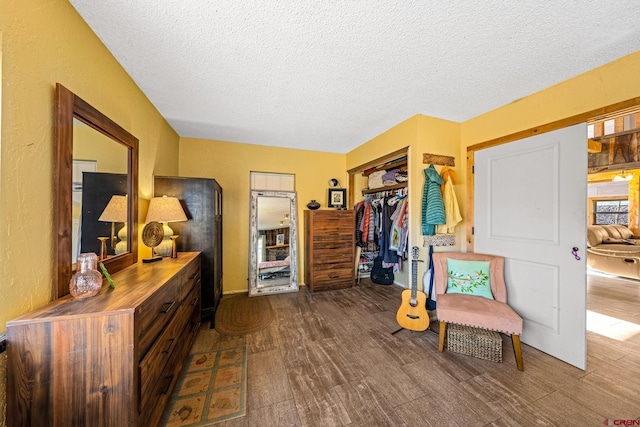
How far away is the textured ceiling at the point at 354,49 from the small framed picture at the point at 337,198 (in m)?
1.72

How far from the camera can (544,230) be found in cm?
194

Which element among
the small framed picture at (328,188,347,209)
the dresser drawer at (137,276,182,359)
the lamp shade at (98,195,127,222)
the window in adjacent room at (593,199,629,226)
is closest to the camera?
the dresser drawer at (137,276,182,359)

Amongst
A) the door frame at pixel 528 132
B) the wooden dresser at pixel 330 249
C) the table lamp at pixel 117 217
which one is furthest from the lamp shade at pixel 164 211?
the door frame at pixel 528 132

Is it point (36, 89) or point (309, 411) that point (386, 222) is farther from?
point (36, 89)

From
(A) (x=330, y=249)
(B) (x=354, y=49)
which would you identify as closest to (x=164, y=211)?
(B) (x=354, y=49)

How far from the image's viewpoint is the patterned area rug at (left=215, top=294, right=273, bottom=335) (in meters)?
2.33

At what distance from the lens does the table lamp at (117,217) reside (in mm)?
1480

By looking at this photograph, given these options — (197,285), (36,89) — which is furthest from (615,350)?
(36,89)

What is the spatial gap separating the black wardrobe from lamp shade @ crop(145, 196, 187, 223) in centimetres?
32

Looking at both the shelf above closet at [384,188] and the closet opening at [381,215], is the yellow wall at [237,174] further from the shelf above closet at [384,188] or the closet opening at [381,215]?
the shelf above closet at [384,188]

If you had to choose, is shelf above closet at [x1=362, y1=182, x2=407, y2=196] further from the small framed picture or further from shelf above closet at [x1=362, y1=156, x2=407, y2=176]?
the small framed picture

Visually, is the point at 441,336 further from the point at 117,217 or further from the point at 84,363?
the point at 117,217

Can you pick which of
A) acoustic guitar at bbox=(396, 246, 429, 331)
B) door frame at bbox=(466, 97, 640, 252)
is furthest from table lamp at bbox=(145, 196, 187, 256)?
door frame at bbox=(466, 97, 640, 252)

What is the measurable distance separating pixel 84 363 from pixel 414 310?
239cm
